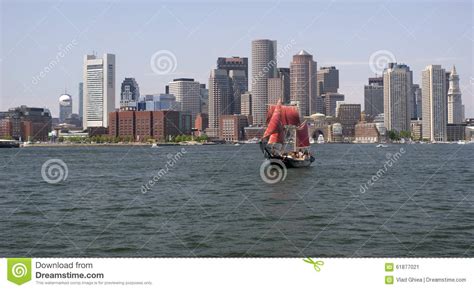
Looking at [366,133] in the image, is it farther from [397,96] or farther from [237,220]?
[237,220]

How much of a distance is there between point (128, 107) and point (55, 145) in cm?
2838

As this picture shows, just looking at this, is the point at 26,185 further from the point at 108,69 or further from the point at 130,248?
the point at 108,69

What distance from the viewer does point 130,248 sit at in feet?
50.0

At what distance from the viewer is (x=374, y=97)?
7146 inches

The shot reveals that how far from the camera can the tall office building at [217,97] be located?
160625mm

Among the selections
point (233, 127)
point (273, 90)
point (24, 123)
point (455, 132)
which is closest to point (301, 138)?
point (273, 90)

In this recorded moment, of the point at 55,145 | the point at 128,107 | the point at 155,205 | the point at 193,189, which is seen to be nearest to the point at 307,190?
the point at 193,189

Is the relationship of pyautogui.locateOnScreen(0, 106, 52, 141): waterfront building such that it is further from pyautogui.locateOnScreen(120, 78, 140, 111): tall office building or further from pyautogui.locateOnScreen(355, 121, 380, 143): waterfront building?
pyautogui.locateOnScreen(355, 121, 380, 143): waterfront building

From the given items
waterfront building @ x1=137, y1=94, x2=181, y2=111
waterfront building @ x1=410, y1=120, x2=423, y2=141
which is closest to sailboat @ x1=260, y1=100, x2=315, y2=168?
waterfront building @ x1=137, y1=94, x2=181, y2=111

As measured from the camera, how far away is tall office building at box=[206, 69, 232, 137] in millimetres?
160625
